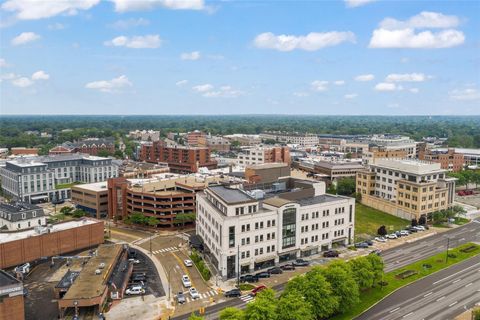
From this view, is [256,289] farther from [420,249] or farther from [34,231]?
[34,231]

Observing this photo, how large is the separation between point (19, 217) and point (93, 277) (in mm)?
38457

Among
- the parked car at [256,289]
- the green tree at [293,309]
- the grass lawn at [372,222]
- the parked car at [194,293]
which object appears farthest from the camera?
the grass lawn at [372,222]

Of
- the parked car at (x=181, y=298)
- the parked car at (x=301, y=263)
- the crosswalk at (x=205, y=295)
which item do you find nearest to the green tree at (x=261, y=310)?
the parked car at (x=181, y=298)

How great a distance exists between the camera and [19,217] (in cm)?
10062

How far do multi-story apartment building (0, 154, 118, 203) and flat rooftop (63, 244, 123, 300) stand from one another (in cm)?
7605

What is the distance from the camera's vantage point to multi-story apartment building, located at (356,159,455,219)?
400 feet

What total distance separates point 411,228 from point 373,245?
19.8 metres

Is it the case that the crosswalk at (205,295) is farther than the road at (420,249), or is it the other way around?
the crosswalk at (205,295)

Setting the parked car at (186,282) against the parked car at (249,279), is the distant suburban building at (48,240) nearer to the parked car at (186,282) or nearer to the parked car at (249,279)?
the parked car at (186,282)

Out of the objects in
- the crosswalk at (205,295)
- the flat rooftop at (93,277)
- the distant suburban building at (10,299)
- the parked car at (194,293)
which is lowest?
the crosswalk at (205,295)

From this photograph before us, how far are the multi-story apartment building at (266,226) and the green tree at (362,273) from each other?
2025 centimetres

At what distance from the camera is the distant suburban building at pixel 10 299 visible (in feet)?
194

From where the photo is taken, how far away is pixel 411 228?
11519 centimetres

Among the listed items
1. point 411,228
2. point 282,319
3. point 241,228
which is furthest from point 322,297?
point 411,228
